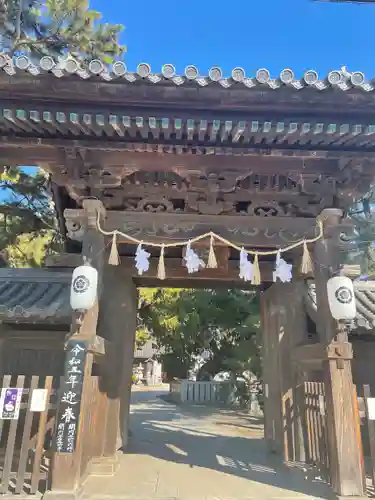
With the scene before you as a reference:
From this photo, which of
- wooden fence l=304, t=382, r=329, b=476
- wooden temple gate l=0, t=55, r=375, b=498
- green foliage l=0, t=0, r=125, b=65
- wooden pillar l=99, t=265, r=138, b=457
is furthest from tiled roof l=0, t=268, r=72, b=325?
green foliage l=0, t=0, r=125, b=65

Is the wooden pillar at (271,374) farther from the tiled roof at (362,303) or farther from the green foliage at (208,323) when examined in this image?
the green foliage at (208,323)

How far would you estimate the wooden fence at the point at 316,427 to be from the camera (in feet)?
16.5

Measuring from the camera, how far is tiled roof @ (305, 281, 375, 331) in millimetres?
6070

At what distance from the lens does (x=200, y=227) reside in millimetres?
5547

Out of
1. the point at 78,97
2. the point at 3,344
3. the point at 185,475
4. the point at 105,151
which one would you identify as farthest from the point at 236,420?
the point at 78,97

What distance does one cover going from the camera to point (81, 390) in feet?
14.8

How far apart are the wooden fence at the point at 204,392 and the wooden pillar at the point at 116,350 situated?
13.4 meters

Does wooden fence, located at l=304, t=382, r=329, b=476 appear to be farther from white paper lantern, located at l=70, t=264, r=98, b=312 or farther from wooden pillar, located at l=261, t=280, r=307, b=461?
white paper lantern, located at l=70, t=264, r=98, b=312

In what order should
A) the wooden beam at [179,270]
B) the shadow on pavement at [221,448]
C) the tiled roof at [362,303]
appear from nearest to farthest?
the shadow on pavement at [221,448] → the tiled roof at [362,303] → the wooden beam at [179,270]

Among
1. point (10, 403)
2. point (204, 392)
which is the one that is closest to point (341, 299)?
point (10, 403)

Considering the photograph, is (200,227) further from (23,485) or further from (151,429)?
Result: (151,429)

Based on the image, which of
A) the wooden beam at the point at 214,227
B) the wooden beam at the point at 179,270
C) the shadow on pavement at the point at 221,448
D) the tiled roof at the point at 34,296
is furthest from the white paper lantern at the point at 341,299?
the tiled roof at the point at 34,296

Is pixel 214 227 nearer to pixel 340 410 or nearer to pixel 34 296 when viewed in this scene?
pixel 340 410

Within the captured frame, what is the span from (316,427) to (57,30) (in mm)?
13557
